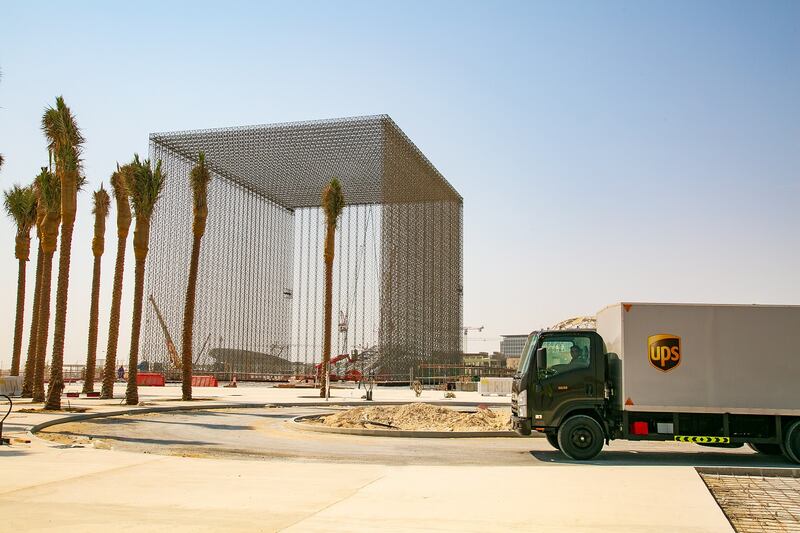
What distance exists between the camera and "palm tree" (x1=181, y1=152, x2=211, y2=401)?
36944mm

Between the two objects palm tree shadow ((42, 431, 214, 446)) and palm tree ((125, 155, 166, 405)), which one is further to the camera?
palm tree ((125, 155, 166, 405))

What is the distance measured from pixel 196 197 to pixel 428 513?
107ft

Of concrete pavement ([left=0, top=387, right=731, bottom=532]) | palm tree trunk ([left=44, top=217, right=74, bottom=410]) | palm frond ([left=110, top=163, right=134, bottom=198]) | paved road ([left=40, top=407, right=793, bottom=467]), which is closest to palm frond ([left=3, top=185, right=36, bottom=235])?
palm frond ([left=110, top=163, right=134, bottom=198])

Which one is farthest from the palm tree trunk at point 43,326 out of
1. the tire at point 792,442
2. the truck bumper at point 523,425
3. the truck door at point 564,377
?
the tire at point 792,442

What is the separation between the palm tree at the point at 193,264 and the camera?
36944 mm

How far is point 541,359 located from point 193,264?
26.9 meters

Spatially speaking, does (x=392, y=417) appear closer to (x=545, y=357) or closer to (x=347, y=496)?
(x=545, y=357)

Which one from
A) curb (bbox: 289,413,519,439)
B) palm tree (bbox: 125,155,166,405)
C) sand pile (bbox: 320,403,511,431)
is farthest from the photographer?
palm tree (bbox: 125,155,166,405)

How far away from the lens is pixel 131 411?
2842cm

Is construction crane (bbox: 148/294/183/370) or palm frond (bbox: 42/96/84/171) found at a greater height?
palm frond (bbox: 42/96/84/171)

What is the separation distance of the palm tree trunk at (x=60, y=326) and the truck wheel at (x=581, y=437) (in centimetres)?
1982

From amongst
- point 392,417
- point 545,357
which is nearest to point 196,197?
point 392,417

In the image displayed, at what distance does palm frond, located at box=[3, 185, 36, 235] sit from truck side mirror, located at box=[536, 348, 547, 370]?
35615mm

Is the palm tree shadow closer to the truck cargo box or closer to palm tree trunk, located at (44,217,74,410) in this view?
palm tree trunk, located at (44,217,74,410)
